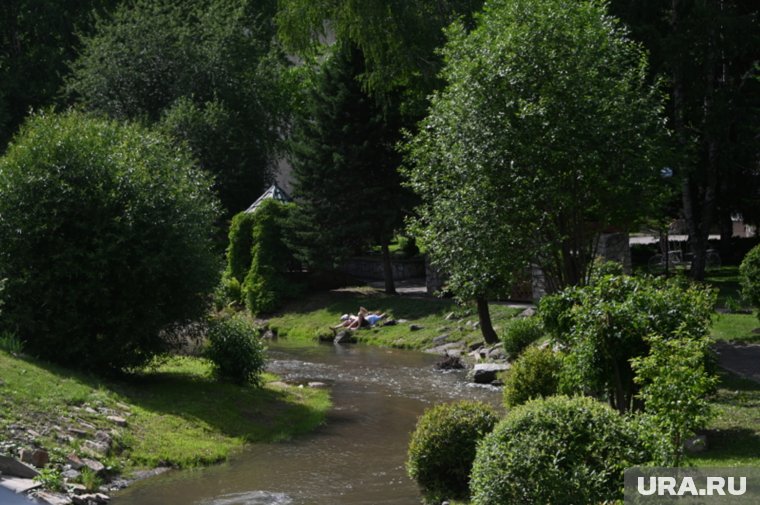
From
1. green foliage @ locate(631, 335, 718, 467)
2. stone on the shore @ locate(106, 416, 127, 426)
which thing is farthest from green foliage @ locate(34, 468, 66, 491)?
green foliage @ locate(631, 335, 718, 467)

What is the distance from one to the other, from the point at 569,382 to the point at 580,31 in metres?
8.25

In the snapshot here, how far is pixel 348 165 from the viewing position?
34219 mm

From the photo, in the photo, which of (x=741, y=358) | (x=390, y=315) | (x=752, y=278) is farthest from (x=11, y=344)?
(x=390, y=315)

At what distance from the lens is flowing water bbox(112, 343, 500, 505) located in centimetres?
1343

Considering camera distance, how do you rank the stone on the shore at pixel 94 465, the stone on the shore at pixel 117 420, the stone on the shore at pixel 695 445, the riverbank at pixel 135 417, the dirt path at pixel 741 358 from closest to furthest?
the stone on the shore at pixel 695 445 → the stone on the shore at pixel 94 465 → the riverbank at pixel 135 417 → the stone on the shore at pixel 117 420 → the dirt path at pixel 741 358

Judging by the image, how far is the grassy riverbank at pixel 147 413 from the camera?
14844mm

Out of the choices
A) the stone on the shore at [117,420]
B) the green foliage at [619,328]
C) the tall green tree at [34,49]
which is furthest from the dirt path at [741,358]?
the tall green tree at [34,49]

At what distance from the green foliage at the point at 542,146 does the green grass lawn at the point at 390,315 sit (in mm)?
9509

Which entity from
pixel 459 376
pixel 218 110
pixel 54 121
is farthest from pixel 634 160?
pixel 218 110

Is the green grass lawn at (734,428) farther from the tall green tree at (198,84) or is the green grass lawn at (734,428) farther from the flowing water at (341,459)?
the tall green tree at (198,84)

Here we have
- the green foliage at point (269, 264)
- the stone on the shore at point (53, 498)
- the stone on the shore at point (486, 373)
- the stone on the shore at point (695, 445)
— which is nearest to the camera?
the stone on the shore at point (53, 498)

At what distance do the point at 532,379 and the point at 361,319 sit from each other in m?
18.0

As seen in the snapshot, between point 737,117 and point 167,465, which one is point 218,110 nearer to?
point 737,117

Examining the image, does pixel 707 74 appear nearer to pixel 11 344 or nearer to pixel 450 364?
pixel 450 364
